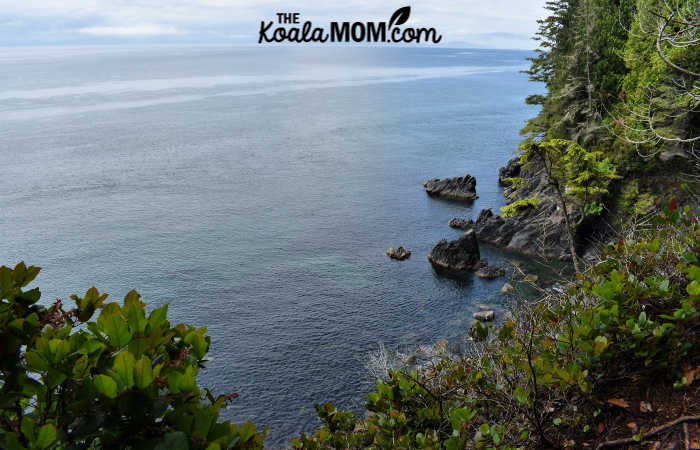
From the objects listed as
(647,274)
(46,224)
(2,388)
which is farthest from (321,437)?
(46,224)

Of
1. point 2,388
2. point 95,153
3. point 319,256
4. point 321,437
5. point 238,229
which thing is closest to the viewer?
point 2,388

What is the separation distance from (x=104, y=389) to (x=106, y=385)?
0.03 metres

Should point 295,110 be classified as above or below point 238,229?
above

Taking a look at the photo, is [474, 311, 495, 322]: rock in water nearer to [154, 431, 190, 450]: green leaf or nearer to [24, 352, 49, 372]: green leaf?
[154, 431, 190, 450]: green leaf

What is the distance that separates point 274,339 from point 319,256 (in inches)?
550

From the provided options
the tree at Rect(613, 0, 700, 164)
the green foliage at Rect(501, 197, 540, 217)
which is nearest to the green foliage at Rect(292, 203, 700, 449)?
the green foliage at Rect(501, 197, 540, 217)

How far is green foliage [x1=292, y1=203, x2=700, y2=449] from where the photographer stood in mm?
4984

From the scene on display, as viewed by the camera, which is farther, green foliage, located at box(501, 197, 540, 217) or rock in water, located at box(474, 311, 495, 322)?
rock in water, located at box(474, 311, 495, 322)

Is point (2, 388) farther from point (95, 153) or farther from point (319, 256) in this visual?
point (95, 153)

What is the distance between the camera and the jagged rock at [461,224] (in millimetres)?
51969

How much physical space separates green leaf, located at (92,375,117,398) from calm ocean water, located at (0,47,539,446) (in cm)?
2603

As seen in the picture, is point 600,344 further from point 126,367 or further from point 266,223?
point 266,223

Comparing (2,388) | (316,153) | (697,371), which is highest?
(2,388)

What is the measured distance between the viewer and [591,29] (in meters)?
42.4
